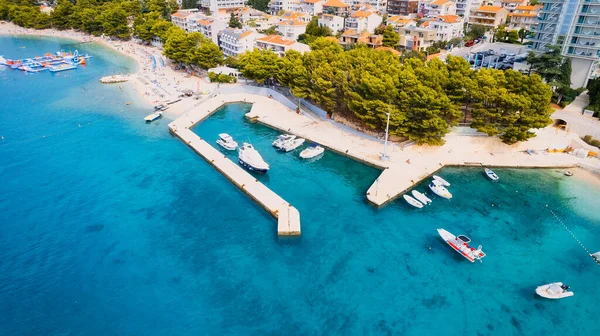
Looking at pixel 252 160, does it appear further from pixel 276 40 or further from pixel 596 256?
pixel 276 40

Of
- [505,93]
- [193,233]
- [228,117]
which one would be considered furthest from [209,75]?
[505,93]

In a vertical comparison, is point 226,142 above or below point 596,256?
above

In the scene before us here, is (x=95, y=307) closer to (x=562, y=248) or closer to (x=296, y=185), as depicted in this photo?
(x=296, y=185)

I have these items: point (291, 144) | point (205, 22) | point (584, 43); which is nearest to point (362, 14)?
point (205, 22)

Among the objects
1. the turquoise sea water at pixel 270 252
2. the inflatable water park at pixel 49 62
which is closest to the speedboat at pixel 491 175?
the turquoise sea water at pixel 270 252

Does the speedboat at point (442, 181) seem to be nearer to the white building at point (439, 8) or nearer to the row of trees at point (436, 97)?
the row of trees at point (436, 97)

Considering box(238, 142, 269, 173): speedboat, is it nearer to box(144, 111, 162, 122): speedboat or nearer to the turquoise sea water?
the turquoise sea water
